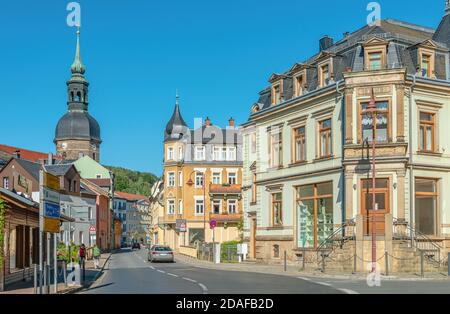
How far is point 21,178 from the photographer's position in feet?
202

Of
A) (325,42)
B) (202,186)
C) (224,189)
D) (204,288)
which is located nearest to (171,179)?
(202,186)

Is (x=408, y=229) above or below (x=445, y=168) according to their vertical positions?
below

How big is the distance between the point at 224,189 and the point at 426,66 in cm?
4483

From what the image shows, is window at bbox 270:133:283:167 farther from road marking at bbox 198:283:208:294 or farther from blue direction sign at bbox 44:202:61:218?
blue direction sign at bbox 44:202:61:218

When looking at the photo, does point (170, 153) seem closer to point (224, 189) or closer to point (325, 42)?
point (224, 189)

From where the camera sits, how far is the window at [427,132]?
36.6 metres

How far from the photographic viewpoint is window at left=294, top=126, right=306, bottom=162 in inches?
1608

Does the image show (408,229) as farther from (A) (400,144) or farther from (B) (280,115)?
(B) (280,115)

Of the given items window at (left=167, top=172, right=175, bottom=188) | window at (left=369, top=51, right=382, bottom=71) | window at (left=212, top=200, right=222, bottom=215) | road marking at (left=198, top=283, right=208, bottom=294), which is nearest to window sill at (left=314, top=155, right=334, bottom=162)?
window at (left=369, top=51, right=382, bottom=71)

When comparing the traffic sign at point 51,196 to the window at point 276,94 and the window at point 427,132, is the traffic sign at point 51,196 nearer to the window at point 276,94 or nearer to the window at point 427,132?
the window at point 427,132

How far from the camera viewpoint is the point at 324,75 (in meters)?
39.4

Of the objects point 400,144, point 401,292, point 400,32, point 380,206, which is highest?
point 400,32
